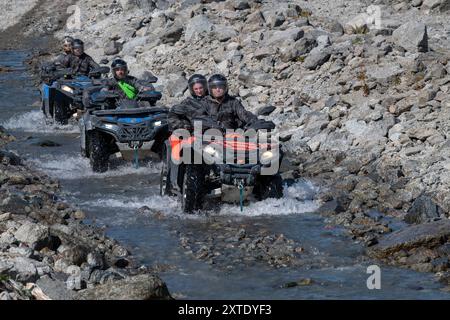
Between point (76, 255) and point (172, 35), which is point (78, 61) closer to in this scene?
point (172, 35)

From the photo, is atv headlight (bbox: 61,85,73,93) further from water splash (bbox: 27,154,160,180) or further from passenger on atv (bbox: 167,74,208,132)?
passenger on atv (bbox: 167,74,208,132)

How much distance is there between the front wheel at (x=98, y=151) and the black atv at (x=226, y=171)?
10.6 feet

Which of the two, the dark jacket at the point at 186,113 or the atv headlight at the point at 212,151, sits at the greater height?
the dark jacket at the point at 186,113

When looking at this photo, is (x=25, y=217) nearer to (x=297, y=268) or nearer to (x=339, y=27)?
(x=297, y=268)

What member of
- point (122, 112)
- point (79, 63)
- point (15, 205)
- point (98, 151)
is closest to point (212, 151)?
point (15, 205)

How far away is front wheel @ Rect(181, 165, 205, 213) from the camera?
1251cm

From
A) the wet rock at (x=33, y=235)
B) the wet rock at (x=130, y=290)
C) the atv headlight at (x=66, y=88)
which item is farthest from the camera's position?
the atv headlight at (x=66, y=88)

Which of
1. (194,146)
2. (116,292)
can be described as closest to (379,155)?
(194,146)

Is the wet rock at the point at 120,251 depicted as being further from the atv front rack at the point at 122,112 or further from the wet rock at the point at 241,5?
the wet rock at the point at 241,5

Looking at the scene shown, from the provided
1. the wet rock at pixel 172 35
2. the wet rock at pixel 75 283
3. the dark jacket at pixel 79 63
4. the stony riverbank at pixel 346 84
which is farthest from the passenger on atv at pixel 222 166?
the wet rock at pixel 172 35

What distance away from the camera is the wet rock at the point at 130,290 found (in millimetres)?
7914

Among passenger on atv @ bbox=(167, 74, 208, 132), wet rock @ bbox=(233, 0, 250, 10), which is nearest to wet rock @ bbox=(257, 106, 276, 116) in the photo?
passenger on atv @ bbox=(167, 74, 208, 132)

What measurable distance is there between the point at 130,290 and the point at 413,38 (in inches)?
512
